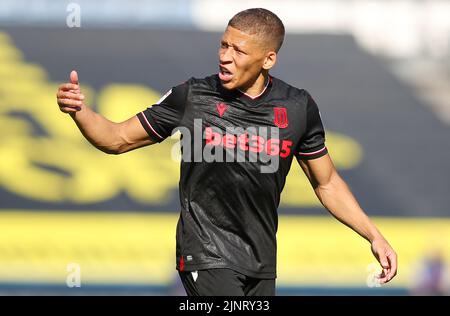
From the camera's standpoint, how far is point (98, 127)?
4695 millimetres

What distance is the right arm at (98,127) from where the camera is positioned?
14.6 ft

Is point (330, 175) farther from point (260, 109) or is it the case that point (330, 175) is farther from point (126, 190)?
point (126, 190)

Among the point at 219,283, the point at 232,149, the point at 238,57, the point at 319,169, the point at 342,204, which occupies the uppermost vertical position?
the point at 238,57

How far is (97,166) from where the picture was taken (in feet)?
33.6

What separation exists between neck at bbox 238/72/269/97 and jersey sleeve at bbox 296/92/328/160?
0.88ft

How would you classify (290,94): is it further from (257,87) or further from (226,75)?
(226,75)

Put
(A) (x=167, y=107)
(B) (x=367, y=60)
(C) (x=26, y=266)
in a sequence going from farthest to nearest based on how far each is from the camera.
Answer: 1. (B) (x=367, y=60)
2. (C) (x=26, y=266)
3. (A) (x=167, y=107)

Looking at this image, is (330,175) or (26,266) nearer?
(330,175)

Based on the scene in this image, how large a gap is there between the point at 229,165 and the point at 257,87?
483 millimetres

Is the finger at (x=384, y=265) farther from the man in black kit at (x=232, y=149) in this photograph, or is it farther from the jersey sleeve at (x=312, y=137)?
the jersey sleeve at (x=312, y=137)

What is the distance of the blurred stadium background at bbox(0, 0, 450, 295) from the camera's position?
991 cm

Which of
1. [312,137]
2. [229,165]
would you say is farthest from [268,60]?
[229,165]
